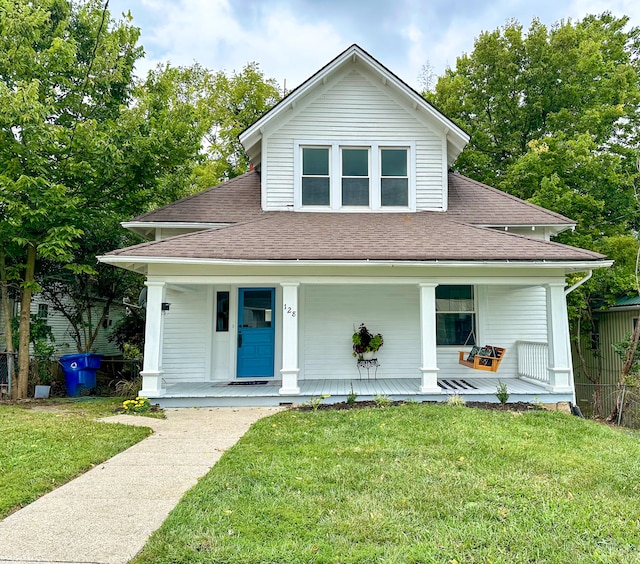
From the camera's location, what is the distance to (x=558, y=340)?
26.5ft

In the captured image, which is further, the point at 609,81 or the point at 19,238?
the point at 609,81

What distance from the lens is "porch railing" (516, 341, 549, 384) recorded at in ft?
28.9

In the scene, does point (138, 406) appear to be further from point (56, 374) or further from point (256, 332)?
point (56, 374)

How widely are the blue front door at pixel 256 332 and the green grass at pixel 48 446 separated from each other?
9.54ft

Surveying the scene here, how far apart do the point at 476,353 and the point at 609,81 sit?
47.6 ft

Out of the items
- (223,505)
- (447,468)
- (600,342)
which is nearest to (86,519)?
(223,505)

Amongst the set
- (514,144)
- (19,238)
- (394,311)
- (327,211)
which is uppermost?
(514,144)

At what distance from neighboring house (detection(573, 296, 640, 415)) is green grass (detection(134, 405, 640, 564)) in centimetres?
826

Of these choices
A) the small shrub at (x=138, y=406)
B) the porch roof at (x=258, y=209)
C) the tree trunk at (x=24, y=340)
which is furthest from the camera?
the porch roof at (x=258, y=209)

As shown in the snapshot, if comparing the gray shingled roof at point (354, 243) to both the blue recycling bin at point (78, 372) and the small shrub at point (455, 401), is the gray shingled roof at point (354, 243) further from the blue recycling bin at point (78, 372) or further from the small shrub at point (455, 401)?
the blue recycling bin at point (78, 372)

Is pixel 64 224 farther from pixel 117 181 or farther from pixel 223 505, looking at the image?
pixel 223 505

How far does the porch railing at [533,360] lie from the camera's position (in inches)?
347

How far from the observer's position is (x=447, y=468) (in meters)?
4.41

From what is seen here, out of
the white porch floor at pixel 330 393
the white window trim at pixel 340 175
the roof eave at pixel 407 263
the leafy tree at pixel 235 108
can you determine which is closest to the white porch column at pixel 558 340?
the white porch floor at pixel 330 393
